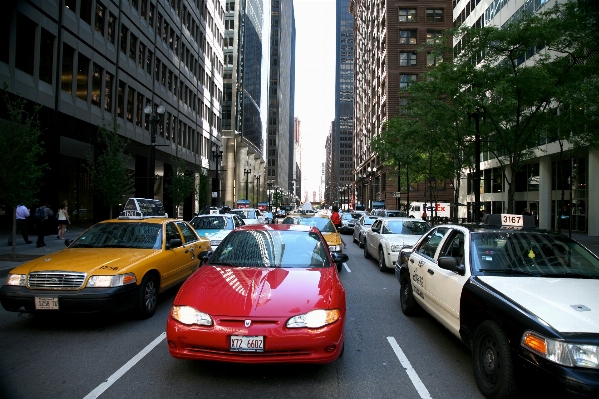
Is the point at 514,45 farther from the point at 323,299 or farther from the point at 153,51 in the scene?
the point at 153,51

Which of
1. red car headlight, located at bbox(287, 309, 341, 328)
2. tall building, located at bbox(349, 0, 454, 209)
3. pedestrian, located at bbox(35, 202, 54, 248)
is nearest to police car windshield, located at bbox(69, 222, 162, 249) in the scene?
red car headlight, located at bbox(287, 309, 341, 328)

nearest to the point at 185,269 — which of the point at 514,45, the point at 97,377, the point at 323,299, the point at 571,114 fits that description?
the point at 97,377

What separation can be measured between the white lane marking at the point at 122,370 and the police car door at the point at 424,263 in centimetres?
378

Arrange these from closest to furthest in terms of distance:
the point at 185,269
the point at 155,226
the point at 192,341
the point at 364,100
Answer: the point at 192,341 → the point at 155,226 → the point at 185,269 → the point at 364,100

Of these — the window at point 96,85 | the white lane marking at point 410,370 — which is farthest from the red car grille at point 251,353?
the window at point 96,85

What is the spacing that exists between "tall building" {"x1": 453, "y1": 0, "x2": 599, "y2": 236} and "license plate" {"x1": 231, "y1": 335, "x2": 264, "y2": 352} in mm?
27340

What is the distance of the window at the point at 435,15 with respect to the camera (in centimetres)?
6012

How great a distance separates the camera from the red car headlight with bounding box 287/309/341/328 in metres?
4.06

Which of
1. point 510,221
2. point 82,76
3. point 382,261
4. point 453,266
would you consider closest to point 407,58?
point 82,76

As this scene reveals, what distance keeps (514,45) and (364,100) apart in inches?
2899

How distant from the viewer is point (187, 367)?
457 cm

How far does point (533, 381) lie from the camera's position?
3.38 m

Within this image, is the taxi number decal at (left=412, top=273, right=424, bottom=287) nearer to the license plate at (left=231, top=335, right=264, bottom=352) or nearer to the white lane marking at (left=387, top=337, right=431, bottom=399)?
the white lane marking at (left=387, top=337, right=431, bottom=399)

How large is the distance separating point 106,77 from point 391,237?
859 inches
